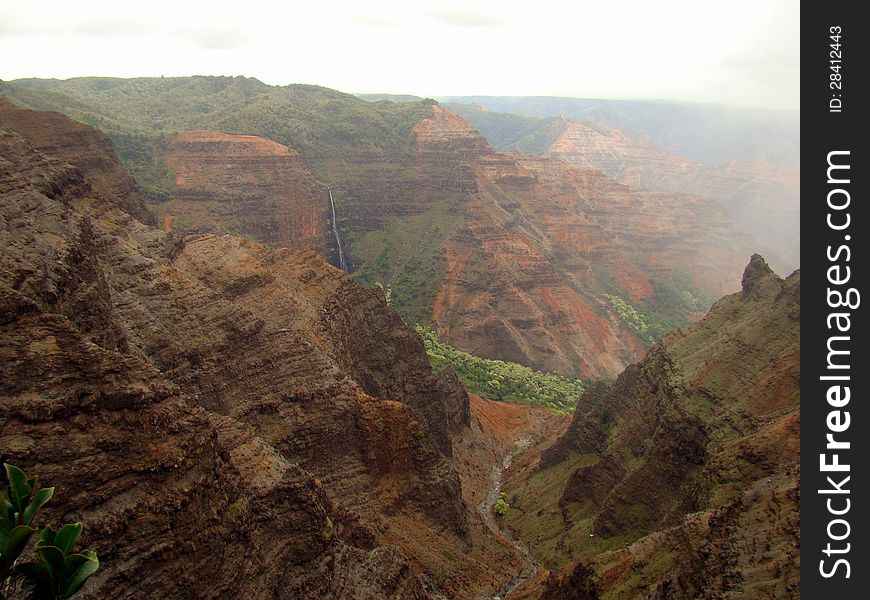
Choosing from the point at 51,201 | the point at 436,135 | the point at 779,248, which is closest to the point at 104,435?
the point at 51,201

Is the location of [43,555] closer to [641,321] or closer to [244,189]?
[244,189]

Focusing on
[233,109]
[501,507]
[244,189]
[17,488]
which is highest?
[233,109]

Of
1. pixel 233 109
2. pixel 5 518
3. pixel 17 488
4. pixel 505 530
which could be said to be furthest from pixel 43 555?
pixel 233 109

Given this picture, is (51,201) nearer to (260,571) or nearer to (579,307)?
(260,571)

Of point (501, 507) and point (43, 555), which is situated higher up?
point (43, 555)

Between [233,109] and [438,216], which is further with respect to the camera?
[233,109]

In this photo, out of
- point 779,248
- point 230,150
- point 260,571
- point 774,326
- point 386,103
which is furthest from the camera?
point 779,248

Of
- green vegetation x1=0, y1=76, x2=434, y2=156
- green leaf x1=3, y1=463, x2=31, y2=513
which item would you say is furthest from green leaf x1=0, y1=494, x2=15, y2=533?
green vegetation x1=0, y1=76, x2=434, y2=156

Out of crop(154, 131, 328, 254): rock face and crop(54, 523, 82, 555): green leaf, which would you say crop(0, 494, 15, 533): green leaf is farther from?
crop(154, 131, 328, 254): rock face
